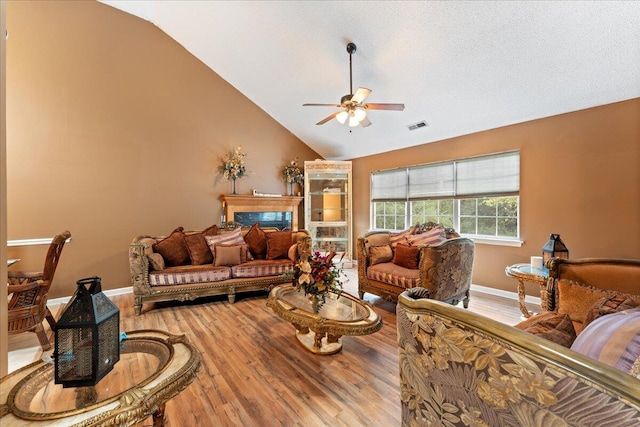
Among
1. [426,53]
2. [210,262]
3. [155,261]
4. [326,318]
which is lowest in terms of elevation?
[326,318]

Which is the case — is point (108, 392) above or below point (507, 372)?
below

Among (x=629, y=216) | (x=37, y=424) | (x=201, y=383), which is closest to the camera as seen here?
(x=37, y=424)

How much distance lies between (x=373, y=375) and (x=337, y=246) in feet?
13.9

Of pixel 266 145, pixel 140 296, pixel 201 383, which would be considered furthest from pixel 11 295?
pixel 266 145

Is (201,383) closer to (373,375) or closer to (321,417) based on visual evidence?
(321,417)

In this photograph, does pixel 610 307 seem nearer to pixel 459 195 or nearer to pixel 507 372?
pixel 507 372

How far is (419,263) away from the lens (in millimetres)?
3246

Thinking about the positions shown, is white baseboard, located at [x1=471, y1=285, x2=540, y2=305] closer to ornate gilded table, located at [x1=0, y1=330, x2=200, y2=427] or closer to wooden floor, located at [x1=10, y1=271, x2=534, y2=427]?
wooden floor, located at [x1=10, y1=271, x2=534, y2=427]

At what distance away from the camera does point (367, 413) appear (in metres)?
1.74

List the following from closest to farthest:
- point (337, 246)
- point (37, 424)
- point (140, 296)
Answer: point (37, 424) → point (140, 296) → point (337, 246)

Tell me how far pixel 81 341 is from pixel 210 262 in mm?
2798

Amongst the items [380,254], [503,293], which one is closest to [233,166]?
[380,254]

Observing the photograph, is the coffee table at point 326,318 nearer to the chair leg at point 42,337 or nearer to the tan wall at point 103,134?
the chair leg at point 42,337

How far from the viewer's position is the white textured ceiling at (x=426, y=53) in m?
2.61
